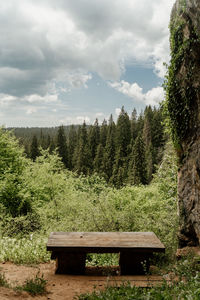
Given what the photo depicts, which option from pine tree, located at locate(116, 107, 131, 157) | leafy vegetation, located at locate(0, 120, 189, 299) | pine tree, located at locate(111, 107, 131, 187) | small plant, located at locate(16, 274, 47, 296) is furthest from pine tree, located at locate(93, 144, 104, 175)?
small plant, located at locate(16, 274, 47, 296)

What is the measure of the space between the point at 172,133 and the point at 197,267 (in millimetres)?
3553

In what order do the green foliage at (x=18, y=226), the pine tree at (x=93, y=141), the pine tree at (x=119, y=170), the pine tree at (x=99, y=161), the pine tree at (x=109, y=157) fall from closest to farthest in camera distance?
the green foliage at (x=18, y=226) < the pine tree at (x=119, y=170) < the pine tree at (x=109, y=157) < the pine tree at (x=99, y=161) < the pine tree at (x=93, y=141)

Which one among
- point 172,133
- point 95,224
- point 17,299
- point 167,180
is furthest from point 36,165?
point 17,299

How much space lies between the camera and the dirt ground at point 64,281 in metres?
3.75

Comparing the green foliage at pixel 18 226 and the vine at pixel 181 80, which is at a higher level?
the vine at pixel 181 80

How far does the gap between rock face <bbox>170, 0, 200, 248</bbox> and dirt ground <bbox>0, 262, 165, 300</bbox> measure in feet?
5.99

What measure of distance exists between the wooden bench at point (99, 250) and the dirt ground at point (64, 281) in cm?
25

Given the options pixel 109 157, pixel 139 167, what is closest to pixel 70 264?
pixel 139 167

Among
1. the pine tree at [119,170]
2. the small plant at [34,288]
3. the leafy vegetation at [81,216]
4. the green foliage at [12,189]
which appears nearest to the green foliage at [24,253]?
the leafy vegetation at [81,216]

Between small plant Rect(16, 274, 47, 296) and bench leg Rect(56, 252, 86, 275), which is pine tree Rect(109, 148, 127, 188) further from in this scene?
small plant Rect(16, 274, 47, 296)

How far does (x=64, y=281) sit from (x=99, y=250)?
0.84 metres

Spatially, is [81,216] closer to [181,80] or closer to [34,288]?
[34,288]

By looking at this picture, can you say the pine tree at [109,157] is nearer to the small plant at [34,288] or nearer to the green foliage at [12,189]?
the green foliage at [12,189]

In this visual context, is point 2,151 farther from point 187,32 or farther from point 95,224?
point 187,32
